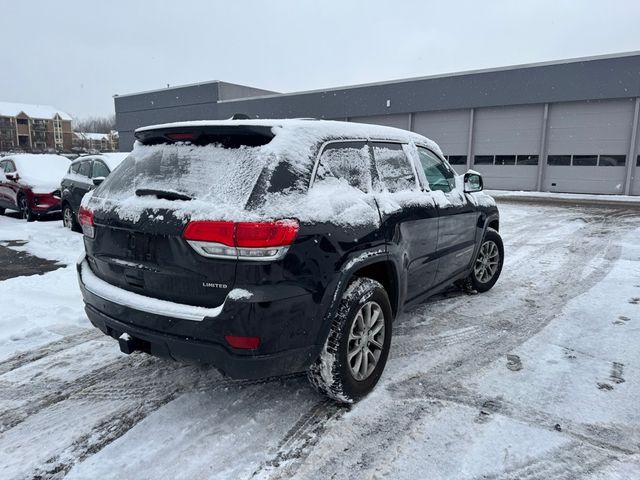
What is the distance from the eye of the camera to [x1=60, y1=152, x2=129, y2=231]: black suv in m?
9.30

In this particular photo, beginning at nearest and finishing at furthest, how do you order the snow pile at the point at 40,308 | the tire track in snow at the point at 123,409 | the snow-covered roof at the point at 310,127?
the tire track in snow at the point at 123,409
the snow-covered roof at the point at 310,127
the snow pile at the point at 40,308

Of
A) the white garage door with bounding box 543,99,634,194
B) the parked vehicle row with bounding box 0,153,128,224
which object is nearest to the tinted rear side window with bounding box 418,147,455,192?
the parked vehicle row with bounding box 0,153,128,224

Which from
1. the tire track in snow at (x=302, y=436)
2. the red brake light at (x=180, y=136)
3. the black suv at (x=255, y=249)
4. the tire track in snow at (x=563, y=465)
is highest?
the red brake light at (x=180, y=136)

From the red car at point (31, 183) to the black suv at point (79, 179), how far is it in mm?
1062

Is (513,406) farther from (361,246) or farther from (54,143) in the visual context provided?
(54,143)

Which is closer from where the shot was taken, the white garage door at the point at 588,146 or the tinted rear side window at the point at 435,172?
the tinted rear side window at the point at 435,172

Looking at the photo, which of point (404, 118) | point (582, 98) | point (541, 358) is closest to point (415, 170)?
point (541, 358)

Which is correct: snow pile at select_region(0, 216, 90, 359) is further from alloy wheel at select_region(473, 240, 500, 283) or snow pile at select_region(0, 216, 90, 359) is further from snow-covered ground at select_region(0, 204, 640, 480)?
alloy wheel at select_region(473, 240, 500, 283)

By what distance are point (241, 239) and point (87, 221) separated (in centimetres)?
148

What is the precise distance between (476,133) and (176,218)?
2377cm

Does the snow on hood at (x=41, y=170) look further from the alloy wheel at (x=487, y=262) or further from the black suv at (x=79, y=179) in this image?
the alloy wheel at (x=487, y=262)

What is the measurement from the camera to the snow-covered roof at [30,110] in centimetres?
8956

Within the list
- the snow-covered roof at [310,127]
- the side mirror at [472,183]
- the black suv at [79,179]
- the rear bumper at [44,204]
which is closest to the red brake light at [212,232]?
the snow-covered roof at [310,127]

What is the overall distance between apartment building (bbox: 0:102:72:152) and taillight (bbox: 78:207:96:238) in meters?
95.6
